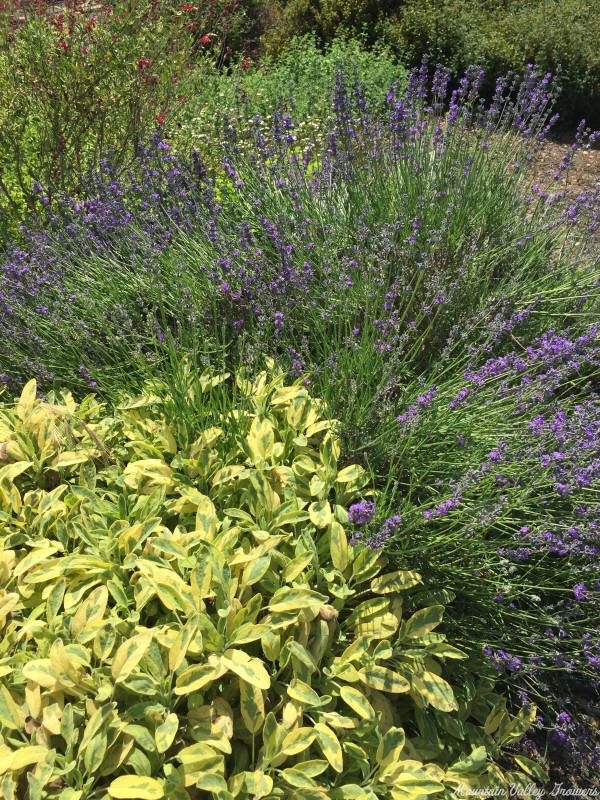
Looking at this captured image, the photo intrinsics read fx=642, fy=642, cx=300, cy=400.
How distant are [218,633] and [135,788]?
40 cm

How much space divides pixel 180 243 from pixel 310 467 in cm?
162

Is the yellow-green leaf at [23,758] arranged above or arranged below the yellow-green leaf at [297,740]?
below

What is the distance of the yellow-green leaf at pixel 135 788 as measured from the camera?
152 centimetres

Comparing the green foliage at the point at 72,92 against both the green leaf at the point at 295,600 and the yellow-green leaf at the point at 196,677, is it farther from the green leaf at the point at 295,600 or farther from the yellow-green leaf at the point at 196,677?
the yellow-green leaf at the point at 196,677

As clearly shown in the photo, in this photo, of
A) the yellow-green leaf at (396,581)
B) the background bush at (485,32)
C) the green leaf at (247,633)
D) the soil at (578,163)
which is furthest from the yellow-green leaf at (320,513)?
the background bush at (485,32)

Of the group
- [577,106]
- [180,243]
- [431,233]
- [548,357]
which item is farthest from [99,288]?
[577,106]

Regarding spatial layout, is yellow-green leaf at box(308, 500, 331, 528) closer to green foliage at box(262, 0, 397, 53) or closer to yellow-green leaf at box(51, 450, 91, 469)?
yellow-green leaf at box(51, 450, 91, 469)

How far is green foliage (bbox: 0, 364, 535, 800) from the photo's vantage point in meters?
1.63

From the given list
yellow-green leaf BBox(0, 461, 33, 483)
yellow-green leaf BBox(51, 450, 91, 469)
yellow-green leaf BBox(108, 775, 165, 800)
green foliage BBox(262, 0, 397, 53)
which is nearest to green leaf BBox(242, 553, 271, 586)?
yellow-green leaf BBox(108, 775, 165, 800)

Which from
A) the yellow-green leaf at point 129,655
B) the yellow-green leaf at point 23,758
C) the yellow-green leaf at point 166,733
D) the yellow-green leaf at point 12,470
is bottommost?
the yellow-green leaf at point 23,758

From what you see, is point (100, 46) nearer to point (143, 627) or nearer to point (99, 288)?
point (99, 288)

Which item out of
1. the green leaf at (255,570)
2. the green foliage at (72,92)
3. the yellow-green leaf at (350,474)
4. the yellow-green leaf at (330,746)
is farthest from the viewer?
the green foliage at (72,92)

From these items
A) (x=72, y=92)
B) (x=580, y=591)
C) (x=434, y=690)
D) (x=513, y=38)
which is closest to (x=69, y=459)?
(x=434, y=690)

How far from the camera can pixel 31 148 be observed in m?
4.54
